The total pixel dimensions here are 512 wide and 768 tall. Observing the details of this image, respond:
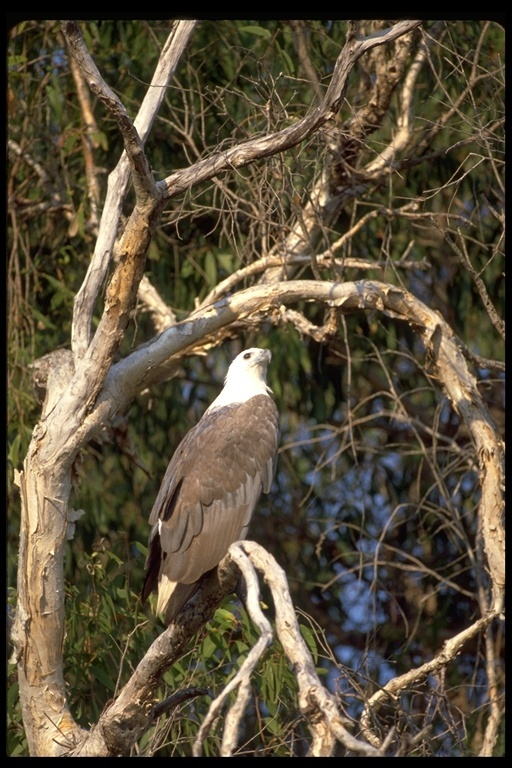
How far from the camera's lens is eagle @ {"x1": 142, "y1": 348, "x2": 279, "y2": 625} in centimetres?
373

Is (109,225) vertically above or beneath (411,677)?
above

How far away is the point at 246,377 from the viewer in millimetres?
4672

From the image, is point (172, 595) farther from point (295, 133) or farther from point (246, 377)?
point (295, 133)

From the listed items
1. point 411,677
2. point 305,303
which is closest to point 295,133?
point 411,677

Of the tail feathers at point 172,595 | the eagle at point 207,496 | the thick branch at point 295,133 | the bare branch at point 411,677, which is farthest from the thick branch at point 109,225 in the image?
the bare branch at point 411,677

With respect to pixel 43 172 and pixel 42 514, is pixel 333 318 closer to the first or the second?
pixel 42 514

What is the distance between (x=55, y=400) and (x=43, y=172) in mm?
2457

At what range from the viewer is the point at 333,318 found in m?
4.44

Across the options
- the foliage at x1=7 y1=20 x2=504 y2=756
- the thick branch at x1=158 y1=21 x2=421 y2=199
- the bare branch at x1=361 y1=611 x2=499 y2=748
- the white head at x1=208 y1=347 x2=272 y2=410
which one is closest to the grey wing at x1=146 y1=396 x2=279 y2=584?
the white head at x1=208 y1=347 x2=272 y2=410

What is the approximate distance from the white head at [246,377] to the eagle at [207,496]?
18cm

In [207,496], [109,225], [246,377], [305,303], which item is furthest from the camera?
[305,303]

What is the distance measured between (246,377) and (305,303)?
151 cm

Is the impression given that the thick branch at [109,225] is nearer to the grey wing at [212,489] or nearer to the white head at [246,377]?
the grey wing at [212,489]

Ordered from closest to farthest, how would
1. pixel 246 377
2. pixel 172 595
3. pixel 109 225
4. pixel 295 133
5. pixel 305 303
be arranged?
pixel 295 133 → pixel 172 595 → pixel 109 225 → pixel 246 377 → pixel 305 303
